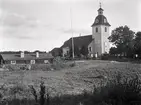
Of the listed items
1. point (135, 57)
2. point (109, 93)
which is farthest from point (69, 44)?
point (109, 93)

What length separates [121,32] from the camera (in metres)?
48.2

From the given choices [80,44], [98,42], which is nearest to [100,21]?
[98,42]

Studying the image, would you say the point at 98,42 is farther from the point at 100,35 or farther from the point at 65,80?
the point at 65,80

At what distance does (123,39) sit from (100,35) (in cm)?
930

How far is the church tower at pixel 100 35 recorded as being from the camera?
5494 centimetres

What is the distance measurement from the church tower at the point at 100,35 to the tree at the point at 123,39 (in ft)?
17.4

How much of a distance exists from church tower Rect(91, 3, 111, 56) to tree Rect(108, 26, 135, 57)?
17.4ft

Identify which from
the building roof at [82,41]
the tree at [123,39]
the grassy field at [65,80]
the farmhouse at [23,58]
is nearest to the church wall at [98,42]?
the building roof at [82,41]

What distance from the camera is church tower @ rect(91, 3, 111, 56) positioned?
54.9 meters

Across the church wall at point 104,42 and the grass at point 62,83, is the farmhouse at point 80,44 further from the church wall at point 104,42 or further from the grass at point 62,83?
the grass at point 62,83

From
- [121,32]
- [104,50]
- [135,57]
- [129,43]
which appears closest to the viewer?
[135,57]

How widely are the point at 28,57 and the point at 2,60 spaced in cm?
566

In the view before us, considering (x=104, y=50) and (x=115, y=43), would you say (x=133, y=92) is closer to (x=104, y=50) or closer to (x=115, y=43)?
(x=115, y=43)

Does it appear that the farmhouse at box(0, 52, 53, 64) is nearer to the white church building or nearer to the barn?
the barn
